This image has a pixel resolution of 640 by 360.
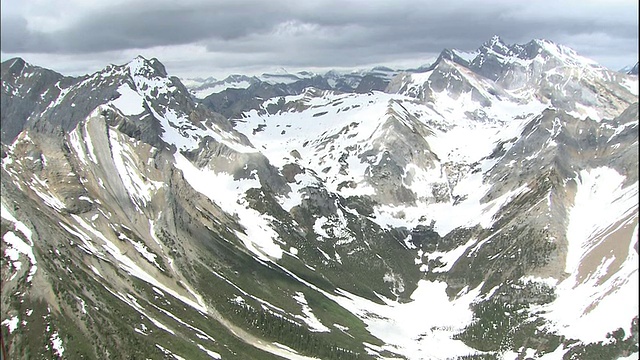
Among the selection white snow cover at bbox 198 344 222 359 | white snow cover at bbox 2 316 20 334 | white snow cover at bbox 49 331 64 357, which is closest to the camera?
white snow cover at bbox 2 316 20 334

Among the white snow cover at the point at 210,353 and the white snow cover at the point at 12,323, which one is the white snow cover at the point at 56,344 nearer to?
the white snow cover at the point at 12,323

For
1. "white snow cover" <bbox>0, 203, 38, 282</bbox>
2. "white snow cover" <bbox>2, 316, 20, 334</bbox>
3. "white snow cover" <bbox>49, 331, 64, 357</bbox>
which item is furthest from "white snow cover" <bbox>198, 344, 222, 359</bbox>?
"white snow cover" <bbox>2, 316, 20, 334</bbox>

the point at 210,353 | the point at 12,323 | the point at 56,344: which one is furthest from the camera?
the point at 210,353

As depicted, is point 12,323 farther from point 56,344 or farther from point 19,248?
point 19,248

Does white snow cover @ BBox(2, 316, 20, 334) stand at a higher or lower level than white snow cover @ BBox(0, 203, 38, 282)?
lower

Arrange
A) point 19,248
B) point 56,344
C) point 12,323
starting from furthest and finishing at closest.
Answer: point 19,248, point 56,344, point 12,323

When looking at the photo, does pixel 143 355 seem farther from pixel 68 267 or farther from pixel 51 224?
pixel 51 224

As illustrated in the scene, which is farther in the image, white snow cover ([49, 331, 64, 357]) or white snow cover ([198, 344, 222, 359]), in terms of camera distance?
white snow cover ([198, 344, 222, 359])

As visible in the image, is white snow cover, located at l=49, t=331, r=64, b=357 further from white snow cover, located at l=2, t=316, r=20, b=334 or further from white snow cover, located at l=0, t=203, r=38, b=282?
white snow cover, located at l=0, t=203, r=38, b=282

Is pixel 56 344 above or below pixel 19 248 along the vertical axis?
below

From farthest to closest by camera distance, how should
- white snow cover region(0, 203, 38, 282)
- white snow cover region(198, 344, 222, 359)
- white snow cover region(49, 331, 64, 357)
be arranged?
white snow cover region(198, 344, 222, 359), white snow cover region(0, 203, 38, 282), white snow cover region(49, 331, 64, 357)

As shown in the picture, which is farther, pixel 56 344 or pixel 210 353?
pixel 210 353

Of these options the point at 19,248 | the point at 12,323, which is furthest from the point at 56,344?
the point at 19,248
